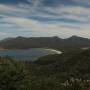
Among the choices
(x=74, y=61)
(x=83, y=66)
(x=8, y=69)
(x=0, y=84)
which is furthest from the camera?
(x=74, y=61)

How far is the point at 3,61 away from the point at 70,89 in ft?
12.4

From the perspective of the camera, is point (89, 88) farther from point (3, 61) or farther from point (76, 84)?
point (3, 61)

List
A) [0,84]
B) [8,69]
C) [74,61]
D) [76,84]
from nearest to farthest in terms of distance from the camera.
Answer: [0,84] < [8,69] < [76,84] < [74,61]

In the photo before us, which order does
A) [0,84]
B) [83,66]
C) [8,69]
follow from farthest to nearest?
1. [83,66]
2. [8,69]
3. [0,84]

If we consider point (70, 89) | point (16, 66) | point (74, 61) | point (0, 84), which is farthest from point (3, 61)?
point (74, 61)

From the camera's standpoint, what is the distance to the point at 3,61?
16.9 metres

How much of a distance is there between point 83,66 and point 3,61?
21.9 m

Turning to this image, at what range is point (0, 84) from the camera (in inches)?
585

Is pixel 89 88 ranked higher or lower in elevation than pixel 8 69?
lower

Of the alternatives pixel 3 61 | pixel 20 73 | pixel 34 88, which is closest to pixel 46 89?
pixel 34 88

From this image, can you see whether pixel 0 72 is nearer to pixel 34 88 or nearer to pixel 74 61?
pixel 34 88

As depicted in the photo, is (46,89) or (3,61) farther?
(3,61)

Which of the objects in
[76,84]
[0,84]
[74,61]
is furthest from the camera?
[74,61]

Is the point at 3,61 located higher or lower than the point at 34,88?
higher
